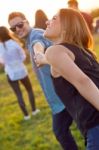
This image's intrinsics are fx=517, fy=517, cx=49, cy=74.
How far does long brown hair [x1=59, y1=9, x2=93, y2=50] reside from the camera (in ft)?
11.4

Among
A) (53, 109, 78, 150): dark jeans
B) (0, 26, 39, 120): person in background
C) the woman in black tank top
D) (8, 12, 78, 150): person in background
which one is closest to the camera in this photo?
the woman in black tank top

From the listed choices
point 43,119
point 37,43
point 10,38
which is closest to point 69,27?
point 37,43

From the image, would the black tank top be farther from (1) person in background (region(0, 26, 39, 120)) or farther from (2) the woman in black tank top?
(1) person in background (region(0, 26, 39, 120))

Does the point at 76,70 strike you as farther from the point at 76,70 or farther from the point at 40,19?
the point at 40,19

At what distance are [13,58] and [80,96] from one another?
5151mm

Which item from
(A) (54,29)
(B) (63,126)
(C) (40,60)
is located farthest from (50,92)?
(A) (54,29)

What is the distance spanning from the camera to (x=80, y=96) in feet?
11.2

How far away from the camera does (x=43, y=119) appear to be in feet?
29.8

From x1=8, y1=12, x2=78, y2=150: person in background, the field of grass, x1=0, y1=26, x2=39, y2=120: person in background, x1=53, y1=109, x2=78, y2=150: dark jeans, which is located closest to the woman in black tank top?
x1=8, y1=12, x2=78, y2=150: person in background

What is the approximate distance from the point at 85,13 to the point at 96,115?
2805mm

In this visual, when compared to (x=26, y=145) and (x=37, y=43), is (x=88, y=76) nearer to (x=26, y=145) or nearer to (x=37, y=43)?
(x=37, y=43)

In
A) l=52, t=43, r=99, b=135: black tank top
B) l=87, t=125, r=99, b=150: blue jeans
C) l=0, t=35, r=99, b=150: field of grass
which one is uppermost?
l=52, t=43, r=99, b=135: black tank top

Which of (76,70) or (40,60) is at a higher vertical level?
(76,70)

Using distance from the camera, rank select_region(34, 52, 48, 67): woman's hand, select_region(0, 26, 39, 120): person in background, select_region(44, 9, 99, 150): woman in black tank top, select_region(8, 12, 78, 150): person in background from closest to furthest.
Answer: select_region(44, 9, 99, 150): woman in black tank top, select_region(34, 52, 48, 67): woman's hand, select_region(8, 12, 78, 150): person in background, select_region(0, 26, 39, 120): person in background
